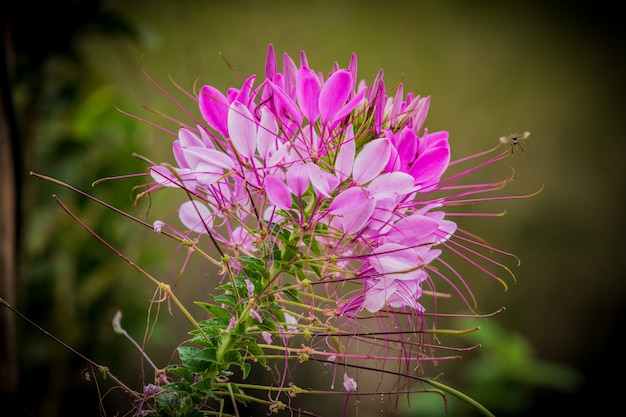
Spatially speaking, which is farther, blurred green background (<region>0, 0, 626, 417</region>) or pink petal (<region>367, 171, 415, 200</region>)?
blurred green background (<region>0, 0, 626, 417</region>)

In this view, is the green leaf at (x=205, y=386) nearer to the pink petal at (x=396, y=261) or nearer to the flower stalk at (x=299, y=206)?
the flower stalk at (x=299, y=206)

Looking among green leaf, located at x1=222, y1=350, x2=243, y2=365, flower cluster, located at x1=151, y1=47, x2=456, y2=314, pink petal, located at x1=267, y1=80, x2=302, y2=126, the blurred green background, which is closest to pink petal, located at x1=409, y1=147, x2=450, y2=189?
flower cluster, located at x1=151, y1=47, x2=456, y2=314

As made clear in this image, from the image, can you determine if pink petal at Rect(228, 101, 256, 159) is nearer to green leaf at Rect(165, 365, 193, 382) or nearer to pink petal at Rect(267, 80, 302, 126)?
pink petal at Rect(267, 80, 302, 126)

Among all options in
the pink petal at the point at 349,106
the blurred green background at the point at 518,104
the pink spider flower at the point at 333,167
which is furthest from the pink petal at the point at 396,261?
the blurred green background at the point at 518,104

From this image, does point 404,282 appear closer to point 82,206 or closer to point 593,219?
point 82,206

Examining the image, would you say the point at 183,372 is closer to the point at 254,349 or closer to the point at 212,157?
the point at 254,349

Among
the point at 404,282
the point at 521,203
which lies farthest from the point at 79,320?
the point at 521,203

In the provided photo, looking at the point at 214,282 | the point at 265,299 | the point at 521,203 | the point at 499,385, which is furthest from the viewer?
the point at 521,203

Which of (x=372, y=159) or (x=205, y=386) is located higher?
(x=372, y=159)

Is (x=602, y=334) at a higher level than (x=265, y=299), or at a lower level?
higher

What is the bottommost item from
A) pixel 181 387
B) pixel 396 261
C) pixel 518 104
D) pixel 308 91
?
pixel 181 387

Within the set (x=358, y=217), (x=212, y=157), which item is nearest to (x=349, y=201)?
(x=358, y=217)
